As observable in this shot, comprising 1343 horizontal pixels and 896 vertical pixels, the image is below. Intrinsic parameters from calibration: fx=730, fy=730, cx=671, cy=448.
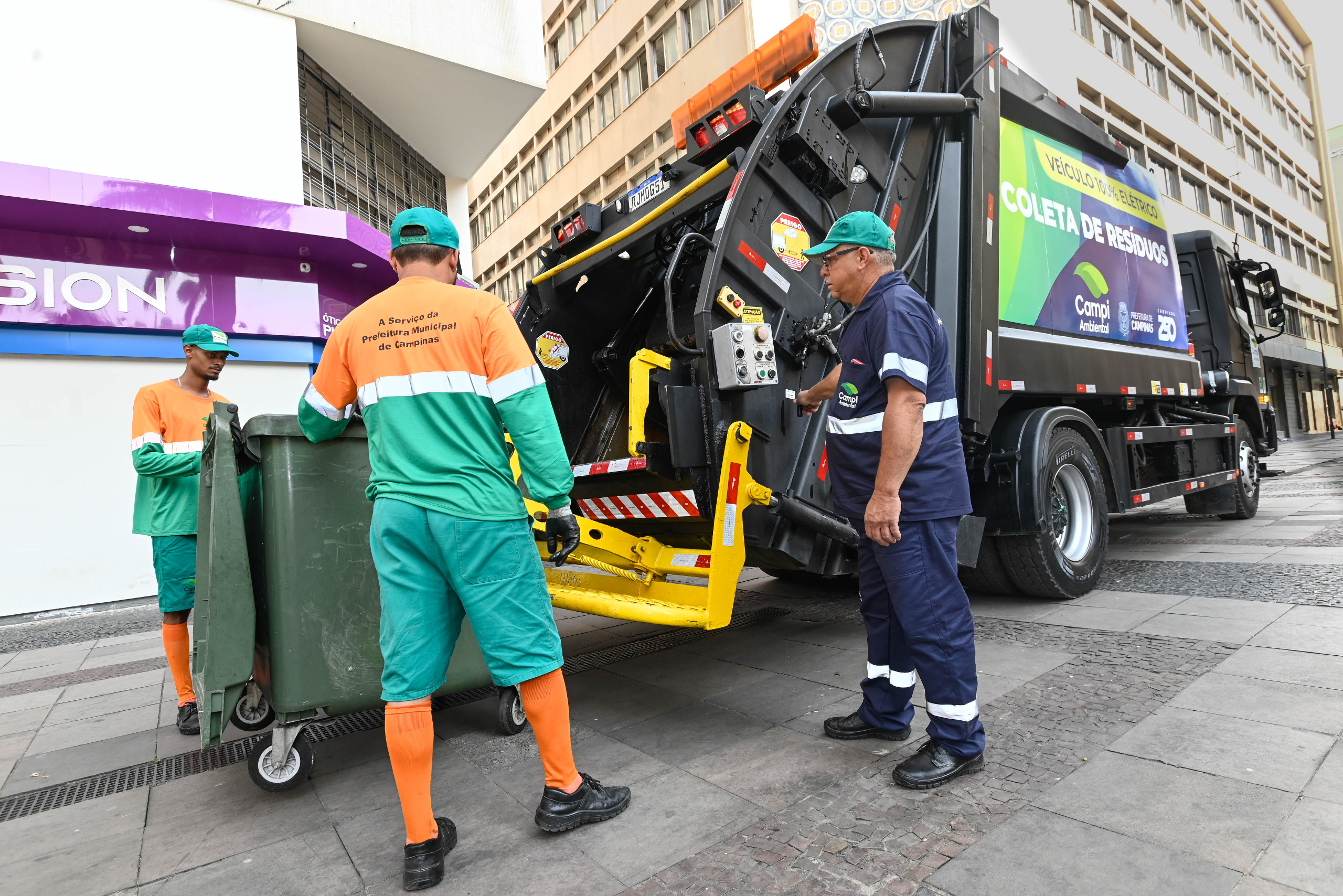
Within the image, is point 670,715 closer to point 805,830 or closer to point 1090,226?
point 805,830

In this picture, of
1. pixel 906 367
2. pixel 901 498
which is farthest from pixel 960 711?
pixel 906 367

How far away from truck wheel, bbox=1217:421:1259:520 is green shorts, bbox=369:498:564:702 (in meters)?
7.67

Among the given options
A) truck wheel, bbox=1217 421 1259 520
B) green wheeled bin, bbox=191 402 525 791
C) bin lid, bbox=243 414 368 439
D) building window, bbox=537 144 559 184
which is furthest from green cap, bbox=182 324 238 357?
building window, bbox=537 144 559 184

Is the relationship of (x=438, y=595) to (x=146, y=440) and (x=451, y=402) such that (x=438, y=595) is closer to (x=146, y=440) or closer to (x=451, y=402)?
(x=451, y=402)

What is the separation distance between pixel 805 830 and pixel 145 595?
8727 millimetres

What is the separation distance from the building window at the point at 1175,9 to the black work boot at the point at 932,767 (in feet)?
108

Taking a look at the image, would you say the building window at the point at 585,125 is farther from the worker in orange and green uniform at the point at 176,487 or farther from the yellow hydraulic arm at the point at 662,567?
the yellow hydraulic arm at the point at 662,567

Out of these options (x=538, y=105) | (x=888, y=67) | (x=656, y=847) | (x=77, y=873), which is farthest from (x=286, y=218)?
(x=538, y=105)

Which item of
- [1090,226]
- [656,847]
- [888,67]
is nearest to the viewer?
[656,847]

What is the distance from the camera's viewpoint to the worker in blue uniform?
228cm

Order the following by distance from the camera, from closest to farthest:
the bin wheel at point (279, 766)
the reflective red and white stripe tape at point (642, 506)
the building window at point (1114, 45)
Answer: the bin wheel at point (279, 766) < the reflective red and white stripe tape at point (642, 506) < the building window at point (1114, 45)

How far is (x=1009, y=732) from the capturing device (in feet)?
8.30

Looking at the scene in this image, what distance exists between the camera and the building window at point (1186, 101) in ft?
88.4

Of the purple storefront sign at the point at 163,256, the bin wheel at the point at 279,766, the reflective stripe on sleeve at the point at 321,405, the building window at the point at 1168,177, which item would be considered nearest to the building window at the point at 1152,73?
the building window at the point at 1168,177
